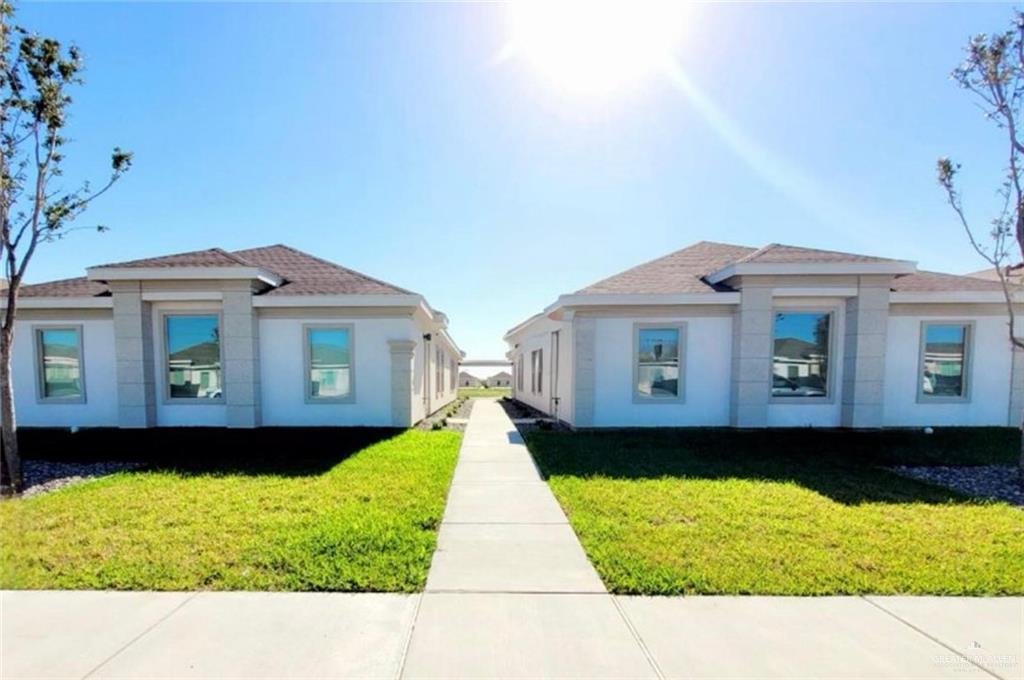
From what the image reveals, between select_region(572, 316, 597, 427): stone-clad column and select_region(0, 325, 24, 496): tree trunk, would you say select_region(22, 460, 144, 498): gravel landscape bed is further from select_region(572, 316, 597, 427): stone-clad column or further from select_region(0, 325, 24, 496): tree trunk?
select_region(572, 316, 597, 427): stone-clad column

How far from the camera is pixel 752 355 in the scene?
1009cm

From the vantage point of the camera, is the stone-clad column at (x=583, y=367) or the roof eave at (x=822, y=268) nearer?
the roof eave at (x=822, y=268)

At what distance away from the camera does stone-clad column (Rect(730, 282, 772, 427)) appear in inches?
396

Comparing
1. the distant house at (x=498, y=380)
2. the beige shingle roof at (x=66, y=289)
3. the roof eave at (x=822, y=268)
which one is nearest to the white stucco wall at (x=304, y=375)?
the beige shingle roof at (x=66, y=289)

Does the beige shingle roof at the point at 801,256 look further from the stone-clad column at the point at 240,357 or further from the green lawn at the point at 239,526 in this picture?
the stone-clad column at the point at 240,357

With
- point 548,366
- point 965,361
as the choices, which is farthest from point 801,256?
point 548,366

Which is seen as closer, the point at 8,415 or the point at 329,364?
the point at 8,415

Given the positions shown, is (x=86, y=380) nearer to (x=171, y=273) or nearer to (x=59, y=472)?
(x=171, y=273)

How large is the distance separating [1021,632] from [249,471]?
28.1 feet

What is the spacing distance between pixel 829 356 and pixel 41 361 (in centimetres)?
1884

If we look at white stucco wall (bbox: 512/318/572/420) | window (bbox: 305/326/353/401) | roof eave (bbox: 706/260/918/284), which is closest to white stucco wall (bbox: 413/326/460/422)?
window (bbox: 305/326/353/401)

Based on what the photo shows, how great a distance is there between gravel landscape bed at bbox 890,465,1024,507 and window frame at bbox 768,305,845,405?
9.86 feet

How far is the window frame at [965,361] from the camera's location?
1051 cm

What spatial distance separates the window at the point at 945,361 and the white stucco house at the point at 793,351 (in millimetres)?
24
